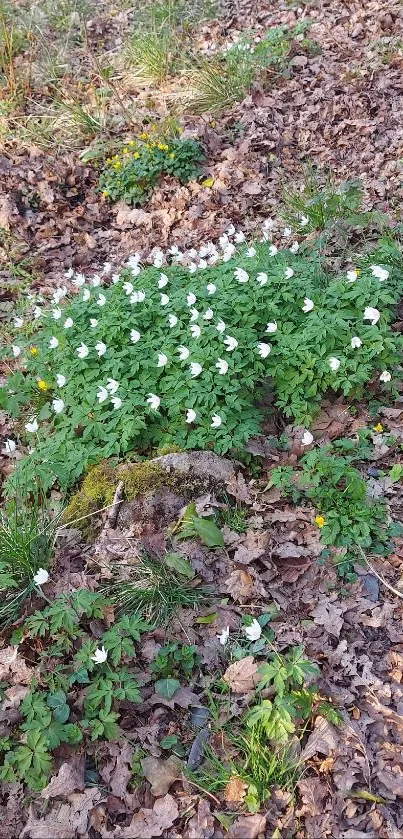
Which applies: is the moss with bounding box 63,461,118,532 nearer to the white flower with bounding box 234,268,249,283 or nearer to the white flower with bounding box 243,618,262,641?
the white flower with bounding box 243,618,262,641

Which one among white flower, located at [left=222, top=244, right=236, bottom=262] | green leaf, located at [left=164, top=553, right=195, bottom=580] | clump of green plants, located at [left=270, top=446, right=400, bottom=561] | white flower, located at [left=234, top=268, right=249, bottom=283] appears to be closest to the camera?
green leaf, located at [left=164, top=553, right=195, bottom=580]

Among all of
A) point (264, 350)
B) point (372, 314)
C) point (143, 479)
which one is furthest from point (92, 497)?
point (372, 314)

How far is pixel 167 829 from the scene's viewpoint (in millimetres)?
2262

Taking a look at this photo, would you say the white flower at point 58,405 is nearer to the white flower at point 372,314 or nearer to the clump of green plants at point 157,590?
the clump of green plants at point 157,590

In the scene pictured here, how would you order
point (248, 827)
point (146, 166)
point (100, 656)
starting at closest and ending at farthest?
point (248, 827) → point (100, 656) → point (146, 166)

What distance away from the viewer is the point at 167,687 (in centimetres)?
261

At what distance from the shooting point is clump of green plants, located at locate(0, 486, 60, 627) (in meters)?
2.91

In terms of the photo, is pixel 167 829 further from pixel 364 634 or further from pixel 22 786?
pixel 364 634

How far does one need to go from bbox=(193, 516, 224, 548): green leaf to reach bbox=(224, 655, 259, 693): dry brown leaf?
595mm

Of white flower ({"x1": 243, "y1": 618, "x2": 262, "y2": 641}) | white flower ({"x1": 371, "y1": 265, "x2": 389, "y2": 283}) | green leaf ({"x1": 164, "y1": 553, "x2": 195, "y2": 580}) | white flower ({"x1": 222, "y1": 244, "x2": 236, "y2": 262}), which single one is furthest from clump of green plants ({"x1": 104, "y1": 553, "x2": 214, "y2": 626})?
white flower ({"x1": 222, "y1": 244, "x2": 236, "y2": 262})

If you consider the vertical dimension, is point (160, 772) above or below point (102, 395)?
below

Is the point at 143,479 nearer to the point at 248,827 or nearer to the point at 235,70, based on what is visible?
the point at 248,827

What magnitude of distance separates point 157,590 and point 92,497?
706mm

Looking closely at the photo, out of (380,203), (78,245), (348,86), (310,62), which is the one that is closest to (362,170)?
(380,203)
